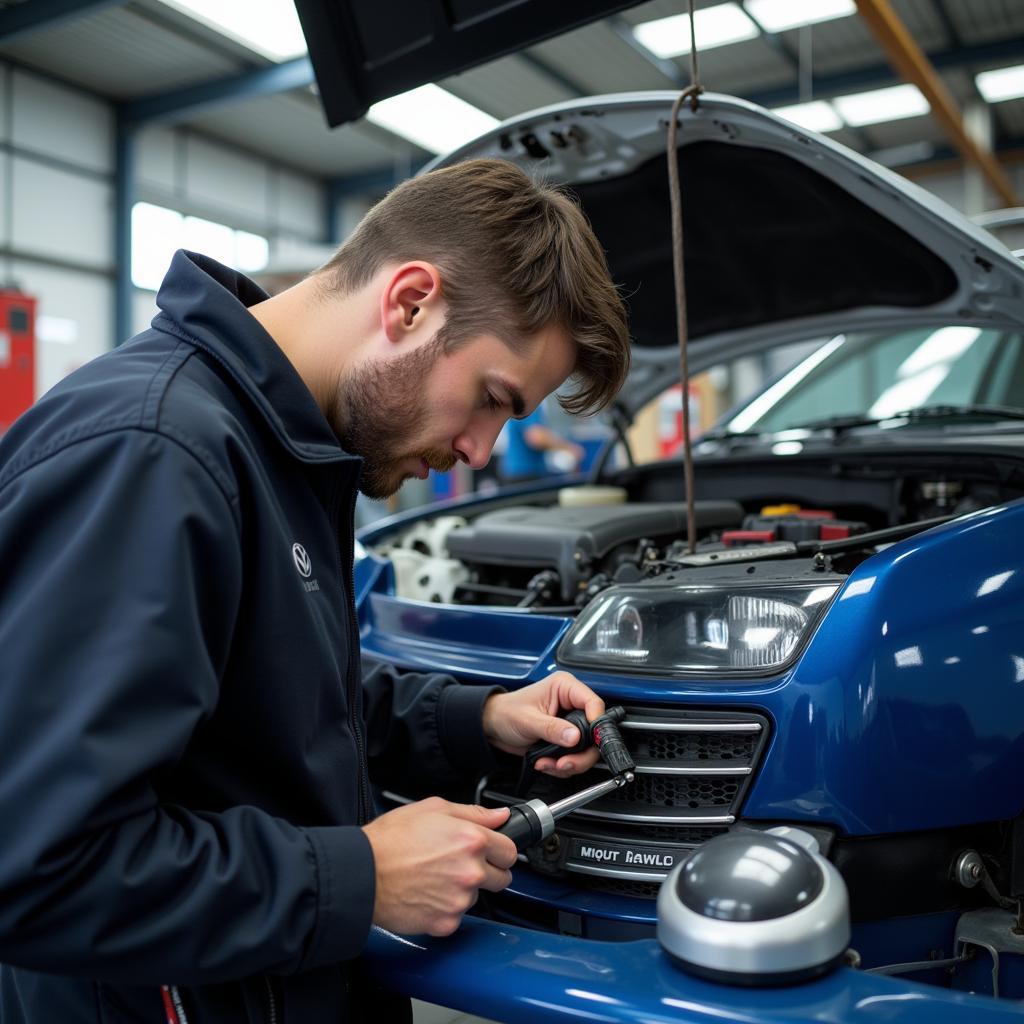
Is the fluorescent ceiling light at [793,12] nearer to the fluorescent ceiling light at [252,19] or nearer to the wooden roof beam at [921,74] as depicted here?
the wooden roof beam at [921,74]

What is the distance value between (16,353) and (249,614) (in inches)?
316

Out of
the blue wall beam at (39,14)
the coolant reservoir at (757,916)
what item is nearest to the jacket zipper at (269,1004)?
the coolant reservoir at (757,916)

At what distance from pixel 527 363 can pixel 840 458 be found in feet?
3.95

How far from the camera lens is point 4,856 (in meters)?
0.75

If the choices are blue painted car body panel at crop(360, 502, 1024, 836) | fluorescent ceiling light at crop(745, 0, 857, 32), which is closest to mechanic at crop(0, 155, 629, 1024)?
blue painted car body panel at crop(360, 502, 1024, 836)

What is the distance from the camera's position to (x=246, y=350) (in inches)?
40.5

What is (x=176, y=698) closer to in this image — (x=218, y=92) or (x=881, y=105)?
(x=218, y=92)

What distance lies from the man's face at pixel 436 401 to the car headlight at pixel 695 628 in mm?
325

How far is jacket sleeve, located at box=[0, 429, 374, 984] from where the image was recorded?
0.76 metres

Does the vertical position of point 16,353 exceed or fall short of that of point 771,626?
it exceeds it

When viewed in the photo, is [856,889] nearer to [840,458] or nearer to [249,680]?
[249,680]

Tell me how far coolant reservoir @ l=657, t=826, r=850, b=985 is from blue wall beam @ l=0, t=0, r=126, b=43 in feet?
24.0

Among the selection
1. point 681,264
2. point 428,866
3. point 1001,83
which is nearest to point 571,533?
point 681,264

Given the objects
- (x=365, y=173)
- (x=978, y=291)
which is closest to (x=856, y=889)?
(x=978, y=291)
